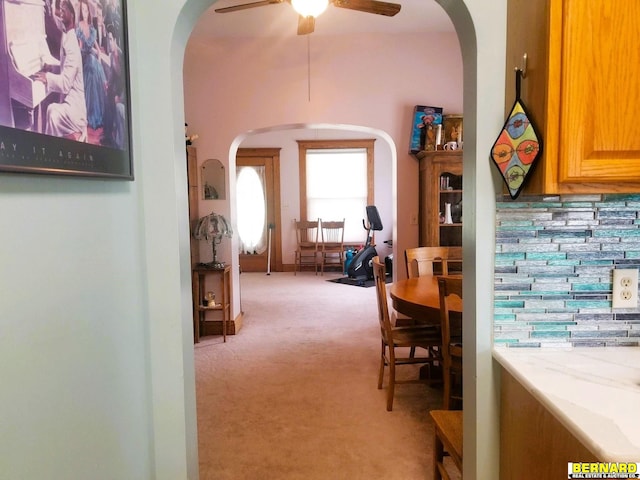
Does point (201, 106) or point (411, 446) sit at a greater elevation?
point (201, 106)

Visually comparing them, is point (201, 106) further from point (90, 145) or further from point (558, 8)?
point (558, 8)

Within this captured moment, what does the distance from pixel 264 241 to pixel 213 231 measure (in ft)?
12.8

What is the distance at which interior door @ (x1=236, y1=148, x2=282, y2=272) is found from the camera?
777 cm

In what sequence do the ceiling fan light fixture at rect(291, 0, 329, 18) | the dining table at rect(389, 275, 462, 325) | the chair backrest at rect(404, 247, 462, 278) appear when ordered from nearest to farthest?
the ceiling fan light fixture at rect(291, 0, 329, 18), the dining table at rect(389, 275, 462, 325), the chair backrest at rect(404, 247, 462, 278)

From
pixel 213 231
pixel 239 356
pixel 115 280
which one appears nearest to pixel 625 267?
pixel 115 280

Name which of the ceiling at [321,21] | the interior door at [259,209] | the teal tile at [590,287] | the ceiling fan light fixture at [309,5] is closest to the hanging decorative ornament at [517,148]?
the teal tile at [590,287]

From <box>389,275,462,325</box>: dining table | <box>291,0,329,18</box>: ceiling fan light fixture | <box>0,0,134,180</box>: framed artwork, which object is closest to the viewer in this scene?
<box>0,0,134,180</box>: framed artwork

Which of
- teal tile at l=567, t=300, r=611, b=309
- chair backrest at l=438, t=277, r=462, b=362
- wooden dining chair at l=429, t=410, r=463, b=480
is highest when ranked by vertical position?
teal tile at l=567, t=300, r=611, b=309

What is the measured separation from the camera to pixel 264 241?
26.0 ft

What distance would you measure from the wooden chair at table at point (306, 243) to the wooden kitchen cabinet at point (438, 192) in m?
3.75

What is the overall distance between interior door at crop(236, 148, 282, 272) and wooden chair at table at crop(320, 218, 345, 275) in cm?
85

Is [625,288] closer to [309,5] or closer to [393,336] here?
[393,336]

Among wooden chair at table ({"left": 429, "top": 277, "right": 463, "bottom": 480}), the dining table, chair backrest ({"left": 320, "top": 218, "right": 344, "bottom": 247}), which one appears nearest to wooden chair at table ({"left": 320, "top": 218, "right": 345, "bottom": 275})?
chair backrest ({"left": 320, "top": 218, "right": 344, "bottom": 247})

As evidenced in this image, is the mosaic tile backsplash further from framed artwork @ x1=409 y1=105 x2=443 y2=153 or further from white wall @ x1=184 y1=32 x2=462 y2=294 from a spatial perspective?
white wall @ x1=184 y1=32 x2=462 y2=294
